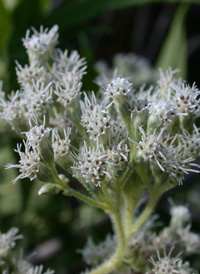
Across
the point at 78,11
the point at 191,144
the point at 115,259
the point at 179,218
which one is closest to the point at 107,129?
the point at 191,144

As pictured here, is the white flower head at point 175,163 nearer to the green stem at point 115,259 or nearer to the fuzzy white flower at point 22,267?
the green stem at point 115,259

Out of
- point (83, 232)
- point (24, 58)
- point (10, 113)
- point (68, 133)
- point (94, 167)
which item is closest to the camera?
point (94, 167)

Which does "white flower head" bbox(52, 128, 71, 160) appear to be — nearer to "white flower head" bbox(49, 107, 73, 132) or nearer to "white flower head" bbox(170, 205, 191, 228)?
"white flower head" bbox(49, 107, 73, 132)

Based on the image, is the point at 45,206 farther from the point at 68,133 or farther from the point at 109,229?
the point at 68,133

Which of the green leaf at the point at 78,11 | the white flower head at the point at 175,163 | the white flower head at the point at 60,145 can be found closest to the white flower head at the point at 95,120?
the white flower head at the point at 60,145

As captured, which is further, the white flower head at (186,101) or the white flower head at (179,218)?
the white flower head at (179,218)

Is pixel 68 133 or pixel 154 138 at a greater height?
pixel 68 133

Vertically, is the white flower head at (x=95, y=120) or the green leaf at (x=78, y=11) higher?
the green leaf at (x=78, y=11)

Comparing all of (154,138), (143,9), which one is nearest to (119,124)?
(154,138)
